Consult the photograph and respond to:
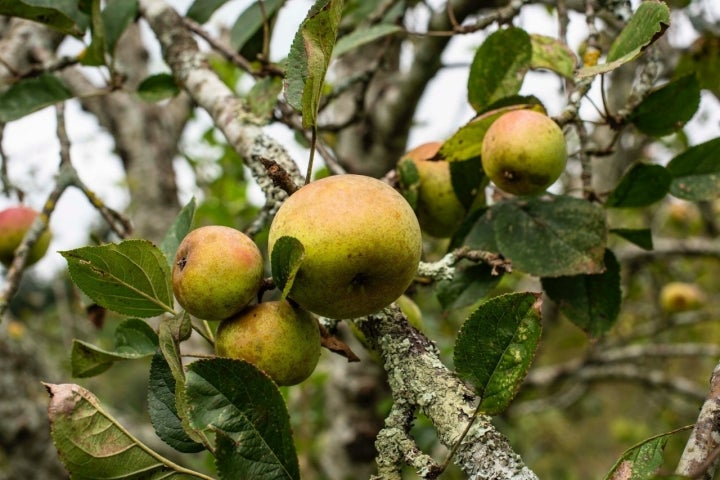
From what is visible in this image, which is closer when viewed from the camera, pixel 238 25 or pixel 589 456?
pixel 238 25

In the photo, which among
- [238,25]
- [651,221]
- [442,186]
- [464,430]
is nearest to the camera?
[464,430]

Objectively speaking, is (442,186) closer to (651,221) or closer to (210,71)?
(210,71)

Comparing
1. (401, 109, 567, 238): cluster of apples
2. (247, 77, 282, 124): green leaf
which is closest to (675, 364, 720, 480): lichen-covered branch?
(401, 109, 567, 238): cluster of apples

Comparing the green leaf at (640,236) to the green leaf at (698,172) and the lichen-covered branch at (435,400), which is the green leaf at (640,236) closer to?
the green leaf at (698,172)

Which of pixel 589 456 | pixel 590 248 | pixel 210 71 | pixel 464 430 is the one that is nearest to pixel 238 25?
pixel 210 71

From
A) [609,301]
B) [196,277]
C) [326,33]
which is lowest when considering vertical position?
[609,301]

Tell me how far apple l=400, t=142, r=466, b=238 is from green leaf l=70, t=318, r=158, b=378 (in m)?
0.55

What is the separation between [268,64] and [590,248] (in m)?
0.77

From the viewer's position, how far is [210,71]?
1.40m

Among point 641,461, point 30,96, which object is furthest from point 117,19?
point 641,461

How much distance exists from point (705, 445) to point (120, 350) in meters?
0.78

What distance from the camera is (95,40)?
138 centimetres

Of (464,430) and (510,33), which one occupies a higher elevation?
(510,33)

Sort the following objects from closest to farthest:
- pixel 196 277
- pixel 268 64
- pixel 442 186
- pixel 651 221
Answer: pixel 196 277, pixel 442 186, pixel 268 64, pixel 651 221
